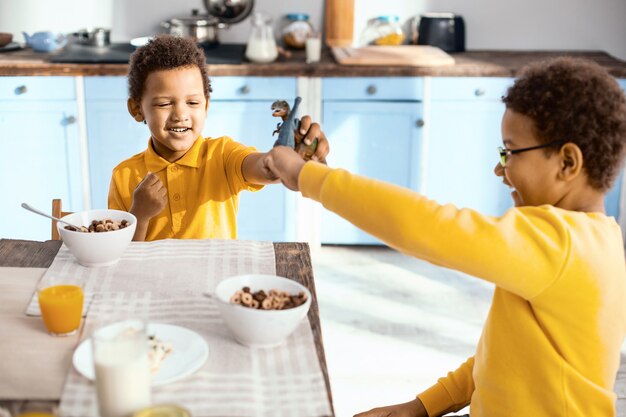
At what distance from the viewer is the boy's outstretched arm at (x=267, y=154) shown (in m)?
1.49

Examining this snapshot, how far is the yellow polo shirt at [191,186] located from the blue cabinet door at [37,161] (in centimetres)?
156

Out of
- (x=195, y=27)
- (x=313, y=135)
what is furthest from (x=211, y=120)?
(x=313, y=135)

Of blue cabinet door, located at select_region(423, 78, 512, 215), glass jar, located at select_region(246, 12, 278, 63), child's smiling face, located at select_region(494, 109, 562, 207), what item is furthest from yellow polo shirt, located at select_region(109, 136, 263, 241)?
blue cabinet door, located at select_region(423, 78, 512, 215)

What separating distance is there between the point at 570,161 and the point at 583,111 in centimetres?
8

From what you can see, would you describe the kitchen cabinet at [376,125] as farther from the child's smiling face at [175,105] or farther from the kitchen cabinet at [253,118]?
the child's smiling face at [175,105]

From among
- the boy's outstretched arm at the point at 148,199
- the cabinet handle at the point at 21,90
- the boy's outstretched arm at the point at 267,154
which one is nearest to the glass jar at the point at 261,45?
the cabinet handle at the point at 21,90

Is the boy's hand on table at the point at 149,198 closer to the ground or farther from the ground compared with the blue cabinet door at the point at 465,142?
farther from the ground

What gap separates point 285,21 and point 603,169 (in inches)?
108

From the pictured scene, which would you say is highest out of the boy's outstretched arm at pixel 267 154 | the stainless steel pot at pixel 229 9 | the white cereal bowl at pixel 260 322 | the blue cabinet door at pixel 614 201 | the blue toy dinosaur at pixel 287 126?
the stainless steel pot at pixel 229 9

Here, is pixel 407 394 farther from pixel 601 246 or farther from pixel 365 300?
pixel 601 246

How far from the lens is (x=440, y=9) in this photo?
3.74m

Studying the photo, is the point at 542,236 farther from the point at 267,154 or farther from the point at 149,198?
the point at 149,198

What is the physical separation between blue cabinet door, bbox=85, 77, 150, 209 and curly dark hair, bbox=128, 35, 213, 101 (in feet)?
4.66

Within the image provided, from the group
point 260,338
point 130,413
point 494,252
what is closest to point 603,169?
point 494,252
